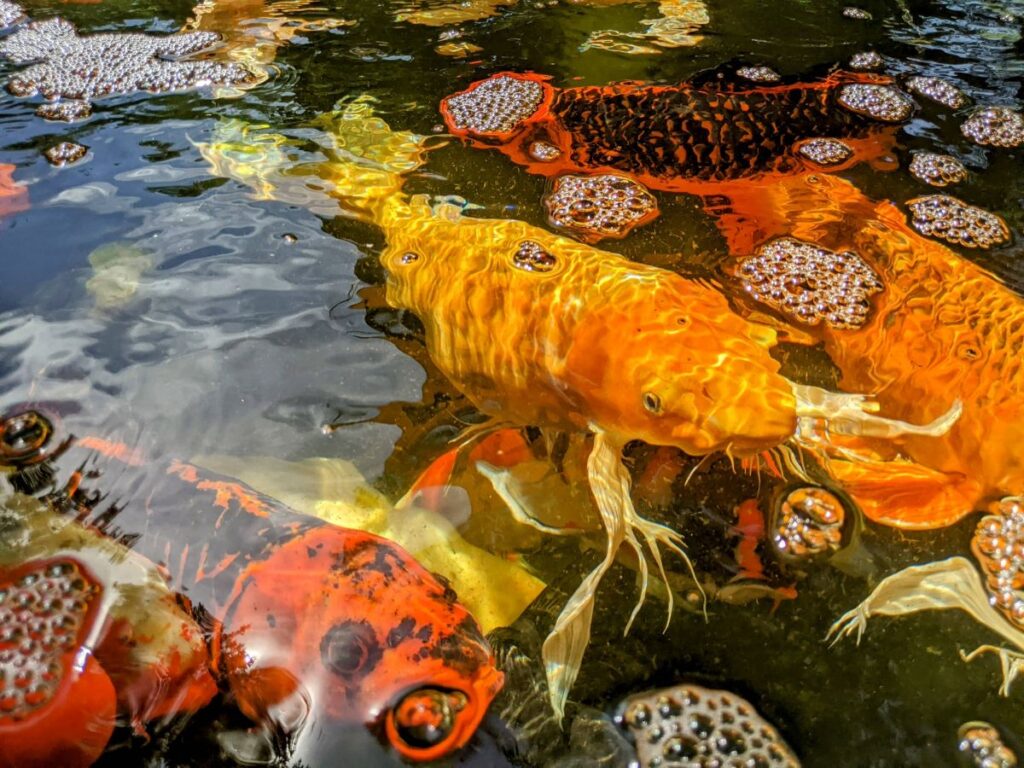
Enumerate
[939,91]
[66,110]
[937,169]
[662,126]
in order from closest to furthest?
[937,169]
[662,126]
[66,110]
[939,91]

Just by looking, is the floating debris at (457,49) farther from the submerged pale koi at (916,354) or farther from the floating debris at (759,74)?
the submerged pale koi at (916,354)

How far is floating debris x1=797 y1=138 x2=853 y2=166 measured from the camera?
247cm

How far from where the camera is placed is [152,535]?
1.45 meters

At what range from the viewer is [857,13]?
11.8ft

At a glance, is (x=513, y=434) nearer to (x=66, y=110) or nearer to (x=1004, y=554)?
(x=1004, y=554)

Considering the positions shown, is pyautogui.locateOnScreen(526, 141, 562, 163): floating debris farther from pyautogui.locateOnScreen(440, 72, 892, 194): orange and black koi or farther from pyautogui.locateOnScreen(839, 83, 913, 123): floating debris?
pyautogui.locateOnScreen(839, 83, 913, 123): floating debris

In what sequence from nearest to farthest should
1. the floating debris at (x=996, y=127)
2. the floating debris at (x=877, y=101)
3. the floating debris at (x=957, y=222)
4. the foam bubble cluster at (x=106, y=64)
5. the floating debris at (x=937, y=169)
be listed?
the floating debris at (x=957, y=222)
the floating debris at (x=937, y=169)
the floating debris at (x=996, y=127)
the floating debris at (x=877, y=101)
the foam bubble cluster at (x=106, y=64)

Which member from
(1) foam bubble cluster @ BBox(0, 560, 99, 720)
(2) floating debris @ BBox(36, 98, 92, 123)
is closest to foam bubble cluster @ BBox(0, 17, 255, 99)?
(2) floating debris @ BBox(36, 98, 92, 123)

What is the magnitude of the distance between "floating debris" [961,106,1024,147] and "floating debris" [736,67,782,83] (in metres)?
0.78

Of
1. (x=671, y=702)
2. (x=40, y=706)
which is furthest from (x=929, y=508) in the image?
(x=40, y=706)

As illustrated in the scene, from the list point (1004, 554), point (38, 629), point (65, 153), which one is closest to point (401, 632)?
point (38, 629)

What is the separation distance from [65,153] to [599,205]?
1.93m

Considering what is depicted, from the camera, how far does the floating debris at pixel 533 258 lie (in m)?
1.84

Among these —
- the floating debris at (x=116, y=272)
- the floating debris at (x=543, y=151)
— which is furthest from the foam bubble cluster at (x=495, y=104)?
the floating debris at (x=116, y=272)
